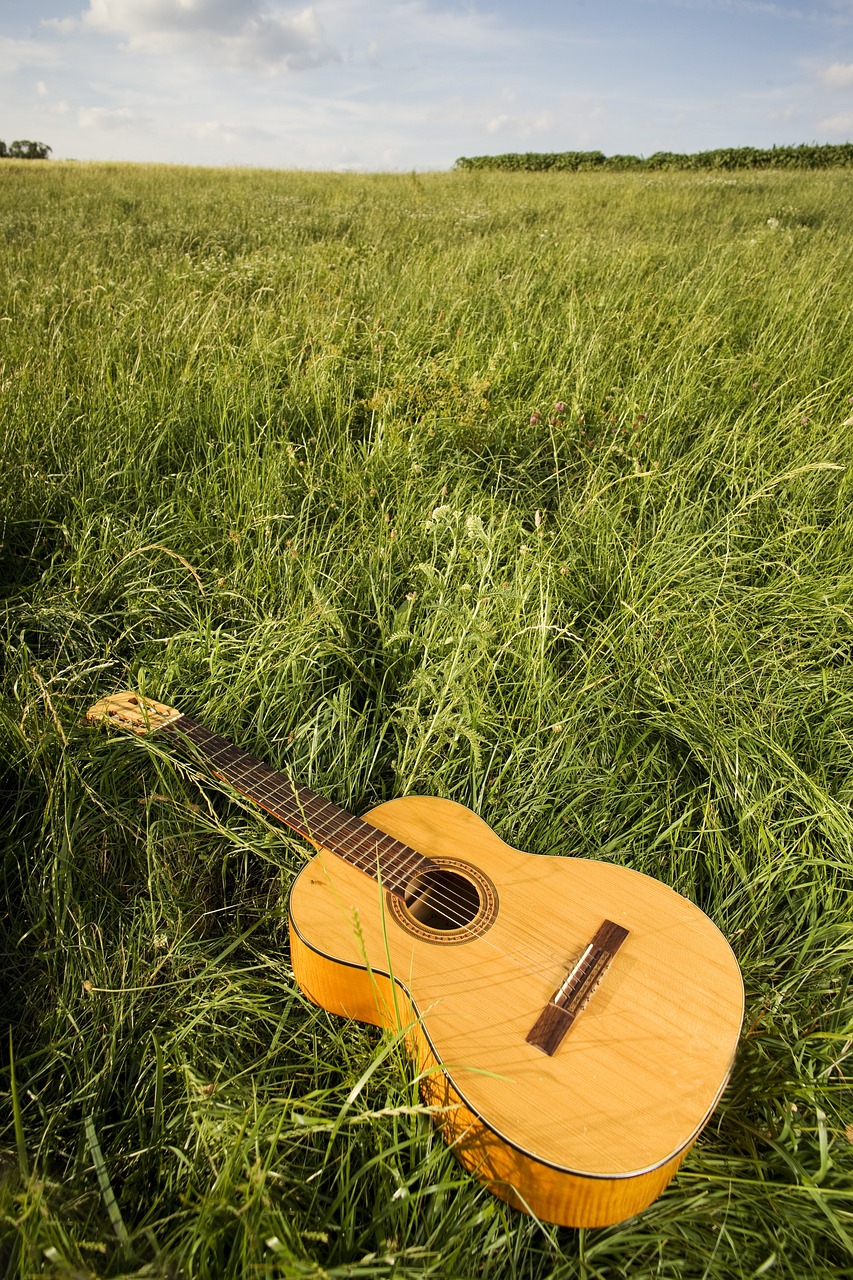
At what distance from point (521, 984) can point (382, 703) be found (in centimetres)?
86

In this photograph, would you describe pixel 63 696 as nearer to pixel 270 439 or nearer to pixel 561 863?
pixel 561 863

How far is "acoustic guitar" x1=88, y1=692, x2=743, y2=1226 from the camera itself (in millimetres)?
1029

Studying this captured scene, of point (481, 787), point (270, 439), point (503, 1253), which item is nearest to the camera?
point (503, 1253)

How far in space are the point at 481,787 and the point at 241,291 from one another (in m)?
3.96

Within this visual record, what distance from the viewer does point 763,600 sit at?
7.20ft

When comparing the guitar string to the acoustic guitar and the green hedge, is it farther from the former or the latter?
the green hedge

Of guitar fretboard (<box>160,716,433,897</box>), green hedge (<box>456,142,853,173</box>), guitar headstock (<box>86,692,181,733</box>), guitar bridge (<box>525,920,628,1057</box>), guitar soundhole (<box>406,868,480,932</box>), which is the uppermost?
green hedge (<box>456,142,853,173</box>)

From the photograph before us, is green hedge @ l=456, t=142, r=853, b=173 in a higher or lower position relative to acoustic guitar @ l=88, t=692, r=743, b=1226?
higher

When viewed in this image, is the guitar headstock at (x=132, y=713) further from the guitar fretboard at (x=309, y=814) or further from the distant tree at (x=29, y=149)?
the distant tree at (x=29, y=149)

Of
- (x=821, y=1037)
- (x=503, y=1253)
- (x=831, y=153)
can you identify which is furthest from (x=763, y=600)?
(x=831, y=153)

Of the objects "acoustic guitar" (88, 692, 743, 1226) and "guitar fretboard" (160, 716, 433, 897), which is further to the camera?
"guitar fretboard" (160, 716, 433, 897)

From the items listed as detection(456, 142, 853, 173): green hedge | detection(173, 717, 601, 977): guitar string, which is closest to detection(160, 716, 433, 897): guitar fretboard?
detection(173, 717, 601, 977): guitar string

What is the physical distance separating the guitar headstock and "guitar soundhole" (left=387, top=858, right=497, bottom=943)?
722 mm

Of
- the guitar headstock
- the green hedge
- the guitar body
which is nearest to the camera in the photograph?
the guitar body
